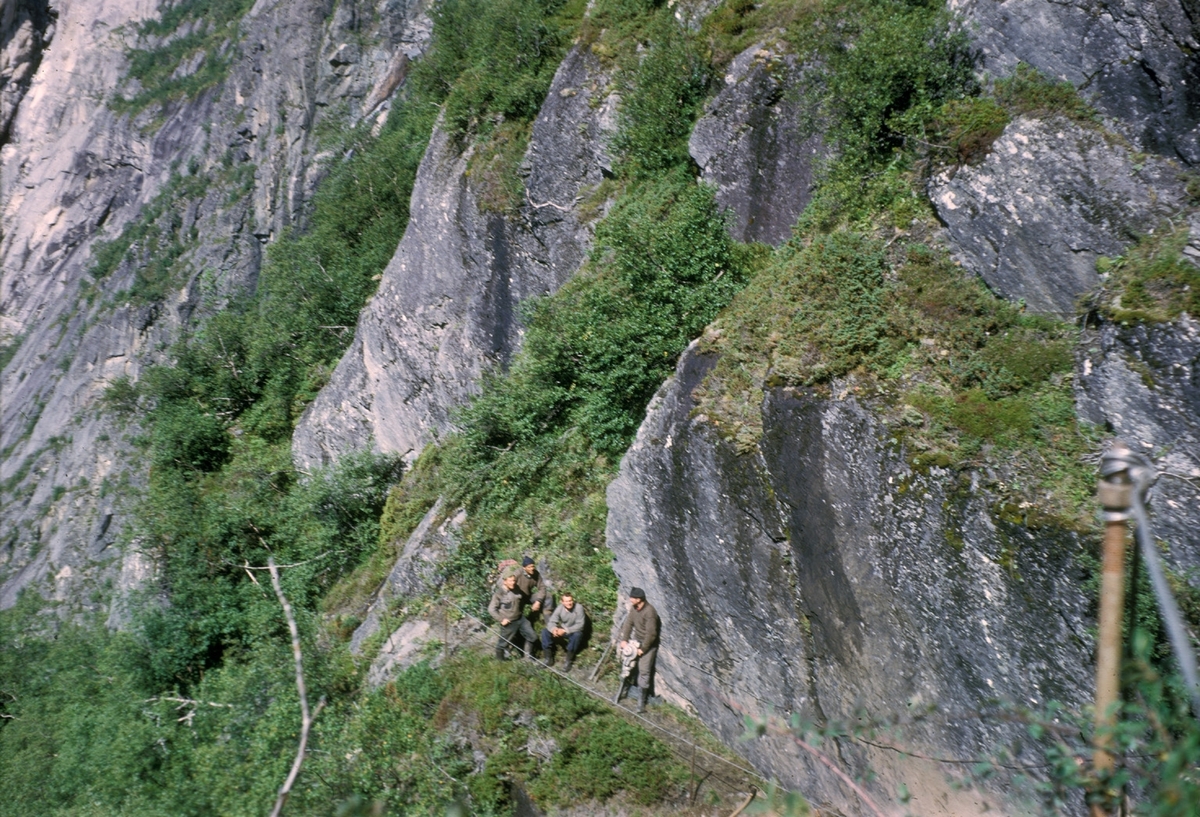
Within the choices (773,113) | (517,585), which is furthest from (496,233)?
(517,585)

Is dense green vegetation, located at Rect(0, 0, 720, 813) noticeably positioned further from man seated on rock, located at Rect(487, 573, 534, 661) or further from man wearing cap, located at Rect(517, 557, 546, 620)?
man wearing cap, located at Rect(517, 557, 546, 620)

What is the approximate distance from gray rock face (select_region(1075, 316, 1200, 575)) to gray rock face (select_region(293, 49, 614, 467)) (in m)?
8.71

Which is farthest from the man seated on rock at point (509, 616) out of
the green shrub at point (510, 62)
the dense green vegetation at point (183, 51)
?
the dense green vegetation at point (183, 51)

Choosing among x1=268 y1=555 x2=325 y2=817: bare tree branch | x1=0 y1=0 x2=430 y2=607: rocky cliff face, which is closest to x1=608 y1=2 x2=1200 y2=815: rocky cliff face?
x1=268 y1=555 x2=325 y2=817: bare tree branch

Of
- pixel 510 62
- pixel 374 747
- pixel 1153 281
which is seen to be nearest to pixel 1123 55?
pixel 1153 281

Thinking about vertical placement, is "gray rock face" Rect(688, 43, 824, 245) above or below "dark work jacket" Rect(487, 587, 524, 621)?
above

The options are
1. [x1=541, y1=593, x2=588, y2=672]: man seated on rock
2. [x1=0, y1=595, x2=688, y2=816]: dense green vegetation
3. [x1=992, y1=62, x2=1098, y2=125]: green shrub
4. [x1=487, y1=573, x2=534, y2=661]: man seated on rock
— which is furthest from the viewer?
[x1=487, y1=573, x2=534, y2=661]: man seated on rock

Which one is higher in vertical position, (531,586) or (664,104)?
(664,104)

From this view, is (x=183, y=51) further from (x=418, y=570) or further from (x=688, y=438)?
(x=688, y=438)

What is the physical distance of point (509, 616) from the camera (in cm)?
911

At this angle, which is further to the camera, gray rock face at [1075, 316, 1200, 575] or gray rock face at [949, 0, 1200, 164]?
gray rock face at [949, 0, 1200, 164]

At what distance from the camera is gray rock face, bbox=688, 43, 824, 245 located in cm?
972

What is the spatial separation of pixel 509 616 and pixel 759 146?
7.13m

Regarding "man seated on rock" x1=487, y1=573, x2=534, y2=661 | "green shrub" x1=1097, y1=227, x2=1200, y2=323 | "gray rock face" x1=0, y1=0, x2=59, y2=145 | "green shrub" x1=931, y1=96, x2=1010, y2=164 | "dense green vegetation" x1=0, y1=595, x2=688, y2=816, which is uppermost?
"gray rock face" x1=0, y1=0, x2=59, y2=145
